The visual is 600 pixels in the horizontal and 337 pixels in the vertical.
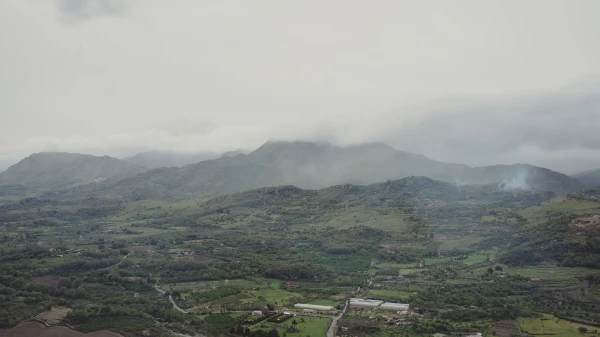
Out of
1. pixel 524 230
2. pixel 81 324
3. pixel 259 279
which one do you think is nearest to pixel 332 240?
pixel 259 279

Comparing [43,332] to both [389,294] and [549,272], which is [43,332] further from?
[549,272]

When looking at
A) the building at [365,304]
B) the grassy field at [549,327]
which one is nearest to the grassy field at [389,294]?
the building at [365,304]

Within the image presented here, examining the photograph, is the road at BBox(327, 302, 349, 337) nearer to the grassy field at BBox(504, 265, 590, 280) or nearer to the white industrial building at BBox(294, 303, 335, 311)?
the white industrial building at BBox(294, 303, 335, 311)

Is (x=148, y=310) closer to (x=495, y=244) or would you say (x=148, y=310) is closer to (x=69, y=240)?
(x=69, y=240)

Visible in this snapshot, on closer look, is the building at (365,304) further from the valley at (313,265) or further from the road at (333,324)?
the valley at (313,265)

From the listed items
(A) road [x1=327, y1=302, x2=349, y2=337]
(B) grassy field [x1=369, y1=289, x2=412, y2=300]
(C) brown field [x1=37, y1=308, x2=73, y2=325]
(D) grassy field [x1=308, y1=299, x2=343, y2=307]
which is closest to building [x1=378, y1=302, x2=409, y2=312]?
(B) grassy field [x1=369, y1=289, x2=412, y2=300]

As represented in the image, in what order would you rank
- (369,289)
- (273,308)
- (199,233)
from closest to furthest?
(273,308)
(369,289)
(199,233)
